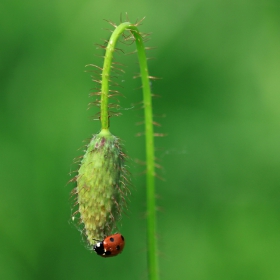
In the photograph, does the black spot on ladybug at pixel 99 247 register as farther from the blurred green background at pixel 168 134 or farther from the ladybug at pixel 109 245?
the blurred green background at pixel 168 134

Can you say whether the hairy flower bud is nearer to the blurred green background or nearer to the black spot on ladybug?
the black spot on ladybug

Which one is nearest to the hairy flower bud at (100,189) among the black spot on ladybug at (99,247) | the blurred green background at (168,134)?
the black spot on ladybug at (99,247)

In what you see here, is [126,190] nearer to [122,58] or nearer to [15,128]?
[15,128]

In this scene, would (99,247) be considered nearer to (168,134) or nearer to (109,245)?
(109,245)

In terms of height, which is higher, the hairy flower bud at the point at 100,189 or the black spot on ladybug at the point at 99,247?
the hairy flower bud at the point at 100,189

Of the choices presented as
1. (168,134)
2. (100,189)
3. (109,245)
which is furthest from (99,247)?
(168,134)

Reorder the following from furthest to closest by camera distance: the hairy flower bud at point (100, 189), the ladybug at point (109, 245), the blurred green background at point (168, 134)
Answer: the blurred green background at point (168, 134), the ladybug at point (109, 245), the hairy flower bud at point (100, 189)

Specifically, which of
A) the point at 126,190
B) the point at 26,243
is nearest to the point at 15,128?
the point at 26,243
